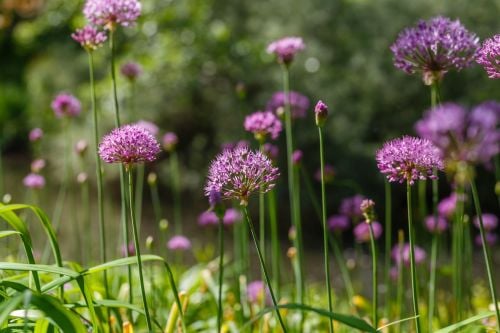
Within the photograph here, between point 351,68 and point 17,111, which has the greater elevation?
→ point 17,111

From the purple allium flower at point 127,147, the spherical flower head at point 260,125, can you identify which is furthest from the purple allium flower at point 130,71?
the purple allium flower at point 127,147

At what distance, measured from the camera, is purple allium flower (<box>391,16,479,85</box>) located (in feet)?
4.58

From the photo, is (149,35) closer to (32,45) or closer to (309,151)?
(309,151)

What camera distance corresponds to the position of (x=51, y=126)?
1014 cm

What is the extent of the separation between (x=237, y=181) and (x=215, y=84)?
695 centimetres

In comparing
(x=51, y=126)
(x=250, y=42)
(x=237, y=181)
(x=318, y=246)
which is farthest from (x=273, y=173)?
(x=51, y=126)

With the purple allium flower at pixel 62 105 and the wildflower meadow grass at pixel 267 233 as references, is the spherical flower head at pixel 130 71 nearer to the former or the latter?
the wildflower meadow grass at pixel 267 233

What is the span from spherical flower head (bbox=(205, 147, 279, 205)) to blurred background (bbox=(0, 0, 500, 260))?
5.32 meters

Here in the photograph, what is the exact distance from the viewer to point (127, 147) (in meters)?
1.35

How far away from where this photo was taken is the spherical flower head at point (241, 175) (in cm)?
131

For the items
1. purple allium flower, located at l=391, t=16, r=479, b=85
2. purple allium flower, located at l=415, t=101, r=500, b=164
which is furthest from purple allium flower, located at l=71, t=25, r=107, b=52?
purple allium flower, located at l=415, t=101, r=500, b=164

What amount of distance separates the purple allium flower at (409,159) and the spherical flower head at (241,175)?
213 mm

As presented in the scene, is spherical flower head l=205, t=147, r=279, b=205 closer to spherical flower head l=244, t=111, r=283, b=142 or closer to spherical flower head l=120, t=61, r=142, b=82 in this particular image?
spherical flower head l=244, t=111, r=283, b=142

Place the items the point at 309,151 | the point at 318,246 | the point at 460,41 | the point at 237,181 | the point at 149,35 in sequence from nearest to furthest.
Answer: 1. the point at 237,181
2. the point at 460,41
3. the point at 318,246
4. the point at 309,151
5. the point at 149,35
